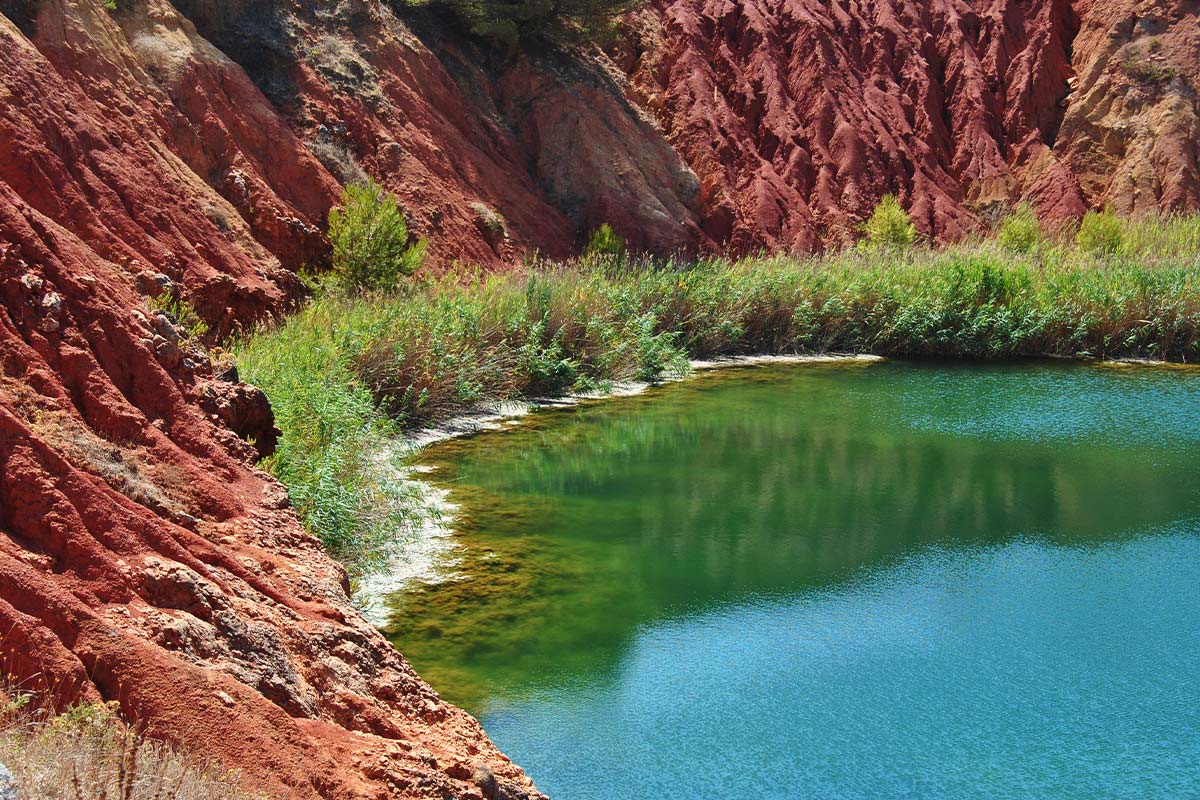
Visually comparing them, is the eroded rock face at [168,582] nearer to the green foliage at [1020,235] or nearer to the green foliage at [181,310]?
the green foliage at [181,310]

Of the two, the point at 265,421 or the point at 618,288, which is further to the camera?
the point at 618,288

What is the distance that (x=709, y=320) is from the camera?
63.9 ft

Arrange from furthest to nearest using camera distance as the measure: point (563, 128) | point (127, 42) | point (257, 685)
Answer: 1. point (563, 128)
2. point (127, 42)
3. point (257, 685)

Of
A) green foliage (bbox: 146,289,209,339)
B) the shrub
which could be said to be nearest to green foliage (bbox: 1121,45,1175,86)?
the shrub

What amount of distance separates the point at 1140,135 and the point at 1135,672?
26.0m

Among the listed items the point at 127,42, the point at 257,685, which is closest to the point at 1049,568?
the point at 257,685

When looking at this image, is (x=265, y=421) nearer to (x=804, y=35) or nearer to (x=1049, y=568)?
(x=1049, y=568)

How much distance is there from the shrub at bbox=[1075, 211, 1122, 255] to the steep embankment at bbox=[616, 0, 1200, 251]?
10.2ft

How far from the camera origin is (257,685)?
4461 millimetres

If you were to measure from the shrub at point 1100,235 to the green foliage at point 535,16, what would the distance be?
10572 mm

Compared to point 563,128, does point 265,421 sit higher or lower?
lower

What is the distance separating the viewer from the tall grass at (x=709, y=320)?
13.3 m

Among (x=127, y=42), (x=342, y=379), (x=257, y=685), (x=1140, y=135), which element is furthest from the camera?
(x=1140, y=135)

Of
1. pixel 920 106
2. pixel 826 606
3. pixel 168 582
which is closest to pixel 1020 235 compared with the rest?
pixel 920 106
